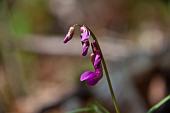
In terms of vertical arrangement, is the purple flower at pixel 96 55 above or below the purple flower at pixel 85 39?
below

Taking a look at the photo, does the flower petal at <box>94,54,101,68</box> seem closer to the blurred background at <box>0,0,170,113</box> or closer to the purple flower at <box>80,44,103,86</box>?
the purple flower at <box>80,44,103,86</box>

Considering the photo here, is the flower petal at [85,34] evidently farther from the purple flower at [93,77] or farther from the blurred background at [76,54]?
the blurred background at [76,54]

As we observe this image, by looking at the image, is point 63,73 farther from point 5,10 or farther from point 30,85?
point 5,10

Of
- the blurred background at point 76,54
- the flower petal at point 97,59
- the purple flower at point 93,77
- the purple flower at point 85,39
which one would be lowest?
the blurred background at point 76,54

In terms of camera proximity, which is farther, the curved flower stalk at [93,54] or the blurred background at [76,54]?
the blurred background at [76,54]

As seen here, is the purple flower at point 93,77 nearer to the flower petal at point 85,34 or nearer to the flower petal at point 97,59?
the flower petal at point 97,59

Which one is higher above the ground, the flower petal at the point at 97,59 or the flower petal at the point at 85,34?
the flower petal at the point at 85,34

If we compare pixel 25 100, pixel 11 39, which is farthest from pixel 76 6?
pixel 25 100

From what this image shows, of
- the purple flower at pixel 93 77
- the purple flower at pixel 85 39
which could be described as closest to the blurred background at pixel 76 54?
the purple flower at pixel 93 77

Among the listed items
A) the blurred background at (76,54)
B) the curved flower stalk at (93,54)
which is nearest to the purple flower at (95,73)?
the curved flower stalk at (93,54)
